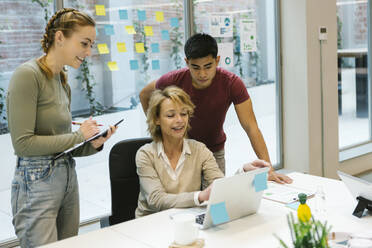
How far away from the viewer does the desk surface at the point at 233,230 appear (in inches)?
71.5

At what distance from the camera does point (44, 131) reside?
2.11 metres

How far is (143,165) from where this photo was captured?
2352 mm

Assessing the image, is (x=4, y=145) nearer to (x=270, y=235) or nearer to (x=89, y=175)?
(x=89, y=175)

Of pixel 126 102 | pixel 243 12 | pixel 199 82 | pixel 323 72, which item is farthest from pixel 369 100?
pixel 199 82

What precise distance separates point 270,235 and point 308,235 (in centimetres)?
61

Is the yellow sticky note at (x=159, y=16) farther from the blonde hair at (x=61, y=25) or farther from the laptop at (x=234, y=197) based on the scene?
the laptop at (x=234, y=197)

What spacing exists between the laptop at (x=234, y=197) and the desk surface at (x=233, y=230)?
0.04 m

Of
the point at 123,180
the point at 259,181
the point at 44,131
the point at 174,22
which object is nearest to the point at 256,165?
the point at 259,181

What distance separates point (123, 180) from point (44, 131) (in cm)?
55

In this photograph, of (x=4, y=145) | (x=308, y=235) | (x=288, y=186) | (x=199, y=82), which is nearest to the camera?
(x=308, y=235)

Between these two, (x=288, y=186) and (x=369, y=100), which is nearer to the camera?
(x=288, y=186)

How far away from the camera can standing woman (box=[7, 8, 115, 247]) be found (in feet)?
6.60

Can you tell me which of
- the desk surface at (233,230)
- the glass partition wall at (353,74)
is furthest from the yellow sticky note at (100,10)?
Answer: the glass partition wall at (353,74)

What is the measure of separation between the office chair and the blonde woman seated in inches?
4.0
